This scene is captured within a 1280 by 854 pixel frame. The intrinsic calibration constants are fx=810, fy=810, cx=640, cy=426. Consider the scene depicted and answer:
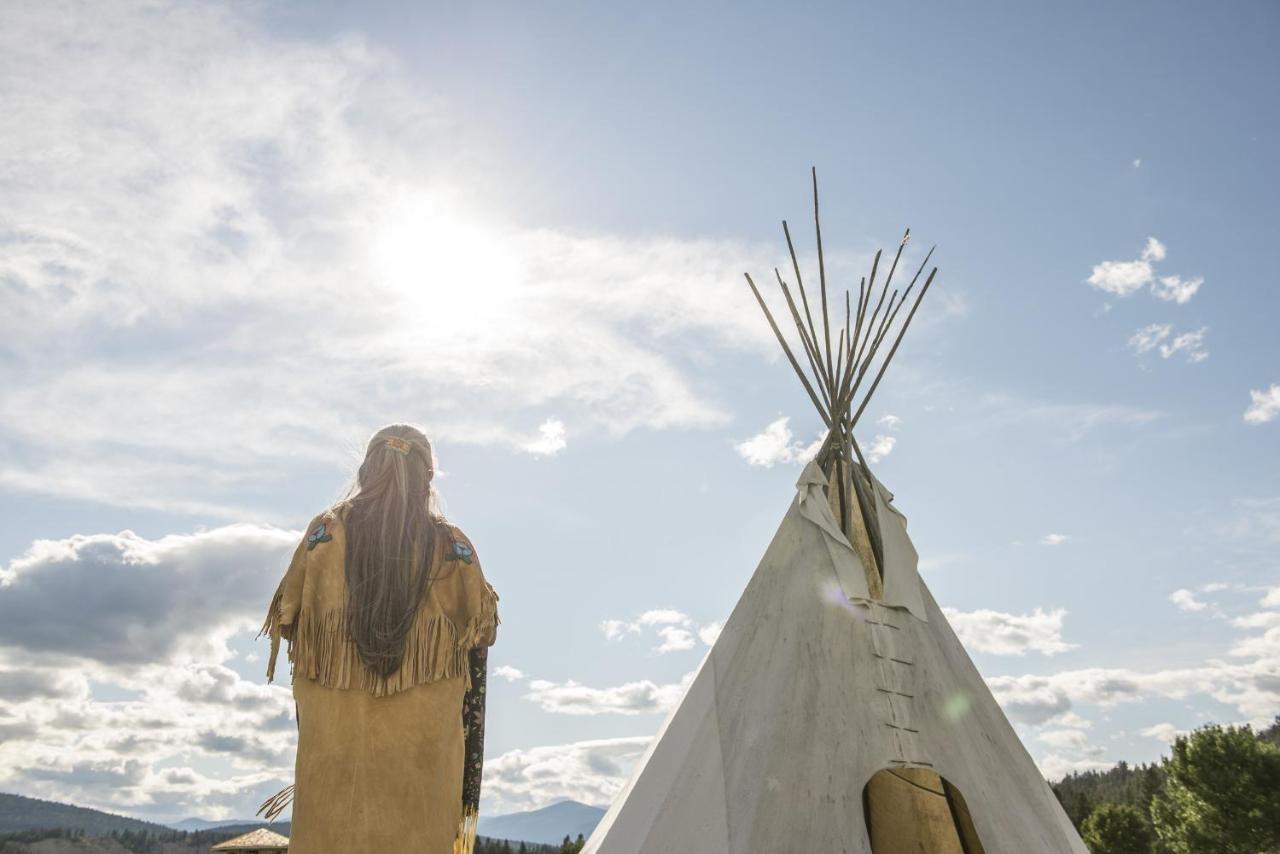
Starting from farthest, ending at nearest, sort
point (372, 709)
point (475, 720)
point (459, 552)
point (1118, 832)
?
point (1118, 832) → point (475, 720) → point (459, 552) → point (372, 709)

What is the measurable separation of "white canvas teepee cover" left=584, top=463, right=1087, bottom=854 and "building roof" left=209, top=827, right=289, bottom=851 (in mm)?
8977

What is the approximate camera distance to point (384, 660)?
3.20 meters

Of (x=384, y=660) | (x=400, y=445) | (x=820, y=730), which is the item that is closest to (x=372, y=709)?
(x=384, y=660)

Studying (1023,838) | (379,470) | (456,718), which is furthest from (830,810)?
(379,470)

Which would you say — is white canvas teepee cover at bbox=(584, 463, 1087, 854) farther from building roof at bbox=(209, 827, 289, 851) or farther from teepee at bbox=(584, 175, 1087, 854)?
building roof at bbox=(209, 827, 289, 851)

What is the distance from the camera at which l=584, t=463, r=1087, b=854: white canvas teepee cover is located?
3.90 m

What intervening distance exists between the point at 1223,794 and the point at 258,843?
1160 inches

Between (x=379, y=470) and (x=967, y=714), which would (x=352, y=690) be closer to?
(x=379, y=470)

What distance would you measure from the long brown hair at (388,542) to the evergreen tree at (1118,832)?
35.6 meters

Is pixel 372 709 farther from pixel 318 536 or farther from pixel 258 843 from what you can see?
pixel 258 843

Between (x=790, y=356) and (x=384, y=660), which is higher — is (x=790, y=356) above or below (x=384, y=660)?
above

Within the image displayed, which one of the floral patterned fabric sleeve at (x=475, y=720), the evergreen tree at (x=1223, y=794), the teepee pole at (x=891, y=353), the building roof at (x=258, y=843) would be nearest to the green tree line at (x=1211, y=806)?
the evergreen tree at (x=1223, y=794)

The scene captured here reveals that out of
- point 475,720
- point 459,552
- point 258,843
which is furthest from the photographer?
point 258,843

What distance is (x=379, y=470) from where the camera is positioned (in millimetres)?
3508
